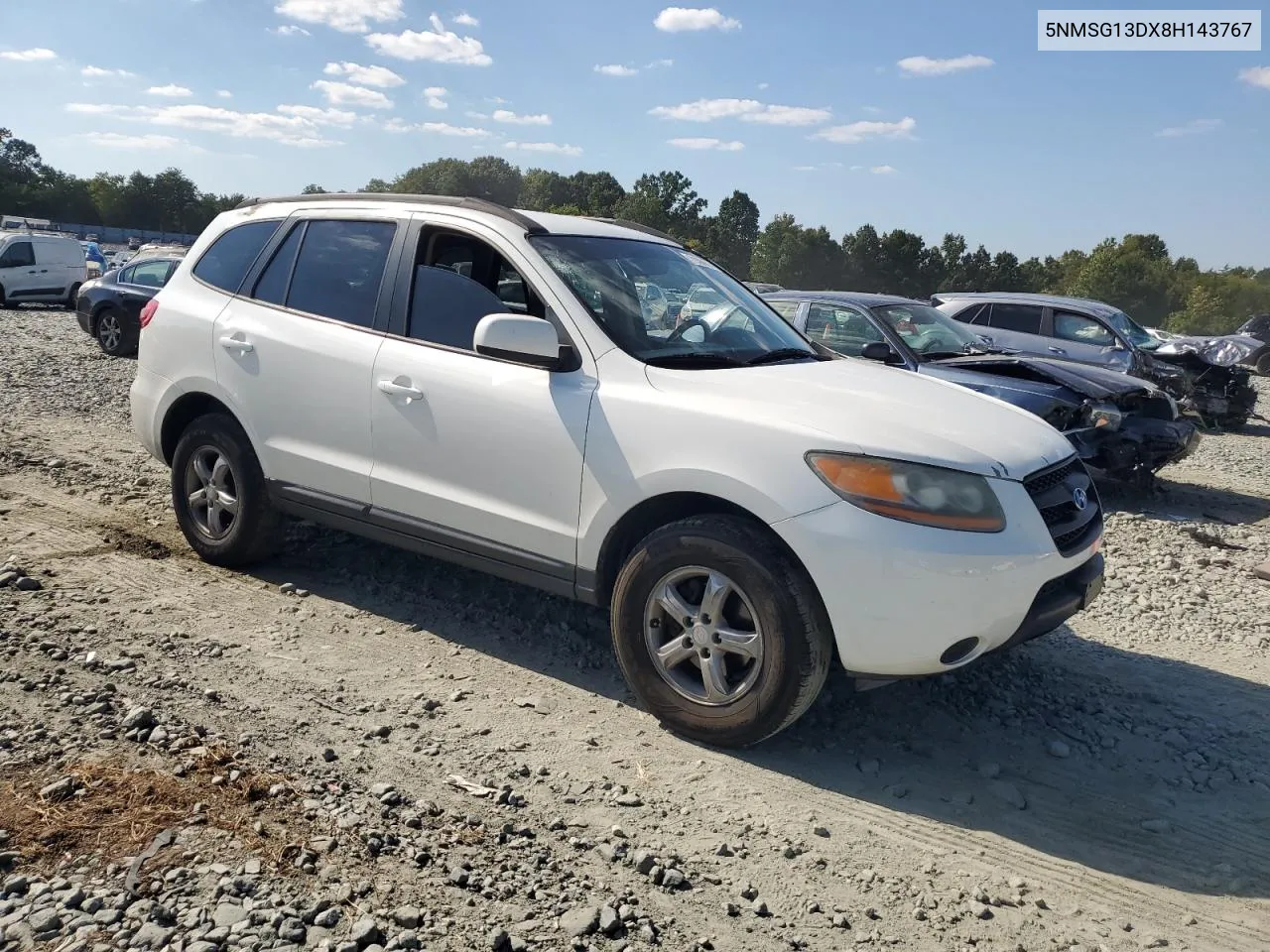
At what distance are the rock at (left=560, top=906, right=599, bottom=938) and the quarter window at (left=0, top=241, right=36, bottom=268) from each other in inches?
1009

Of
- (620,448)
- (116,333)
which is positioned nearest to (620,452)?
(620,448)

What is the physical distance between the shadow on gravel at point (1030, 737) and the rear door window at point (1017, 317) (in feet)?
28.8

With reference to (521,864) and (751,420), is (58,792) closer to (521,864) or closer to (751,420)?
(521,864)

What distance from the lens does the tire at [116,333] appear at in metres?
16.0

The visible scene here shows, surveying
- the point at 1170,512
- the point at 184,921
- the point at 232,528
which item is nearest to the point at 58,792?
the point at 184,921

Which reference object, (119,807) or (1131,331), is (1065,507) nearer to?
(119,807)

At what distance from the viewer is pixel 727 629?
364 cm

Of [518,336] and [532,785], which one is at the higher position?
[518,336]

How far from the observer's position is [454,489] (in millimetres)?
4309

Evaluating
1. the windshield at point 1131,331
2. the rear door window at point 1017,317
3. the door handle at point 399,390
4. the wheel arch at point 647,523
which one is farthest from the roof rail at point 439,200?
the windshield at point 1131,331

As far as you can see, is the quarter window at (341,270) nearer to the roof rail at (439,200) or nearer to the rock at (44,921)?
the roof rail at (439,200)

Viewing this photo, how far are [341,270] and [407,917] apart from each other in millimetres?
3212

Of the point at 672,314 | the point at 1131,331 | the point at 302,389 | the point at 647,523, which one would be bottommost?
the point at 647,523

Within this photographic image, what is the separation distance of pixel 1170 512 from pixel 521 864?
25.1 feet
